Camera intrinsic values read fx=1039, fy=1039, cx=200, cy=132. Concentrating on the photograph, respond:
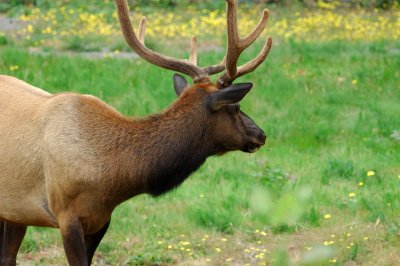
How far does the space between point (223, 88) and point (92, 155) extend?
0.91 meters

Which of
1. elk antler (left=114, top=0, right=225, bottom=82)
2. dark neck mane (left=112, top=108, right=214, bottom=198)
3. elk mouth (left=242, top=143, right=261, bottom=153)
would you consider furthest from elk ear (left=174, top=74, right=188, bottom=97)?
elk mouth (left=242, top=143, right=261, bottom=153)

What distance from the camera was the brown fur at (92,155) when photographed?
6324 millimetres

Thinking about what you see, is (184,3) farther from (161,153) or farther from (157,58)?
(161,153)

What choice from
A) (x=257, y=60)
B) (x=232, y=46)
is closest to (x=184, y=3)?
(x=257, y=60)

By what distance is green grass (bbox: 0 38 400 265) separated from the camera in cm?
771

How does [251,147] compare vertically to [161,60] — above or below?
below

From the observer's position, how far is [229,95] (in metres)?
6.31

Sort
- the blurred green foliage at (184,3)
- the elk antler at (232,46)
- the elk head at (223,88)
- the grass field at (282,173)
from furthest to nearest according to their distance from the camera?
the blurred green foliage at (184,3) < the grass field at (282,173) < the elk antler at (232,46) < the elk head at (223,88)

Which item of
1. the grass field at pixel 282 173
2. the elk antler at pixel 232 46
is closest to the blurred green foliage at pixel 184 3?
the grass field at pixel 282 173

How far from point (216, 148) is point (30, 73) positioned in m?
5.89

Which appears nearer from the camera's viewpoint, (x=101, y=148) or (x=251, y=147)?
(x=101, y=148)

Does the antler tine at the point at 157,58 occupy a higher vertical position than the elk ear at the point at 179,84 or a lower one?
higher

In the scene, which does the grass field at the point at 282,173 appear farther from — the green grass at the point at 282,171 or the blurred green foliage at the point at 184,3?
the blurred green foliage at the point at 184,3

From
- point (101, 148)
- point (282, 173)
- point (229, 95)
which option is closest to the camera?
point (229, 95)
